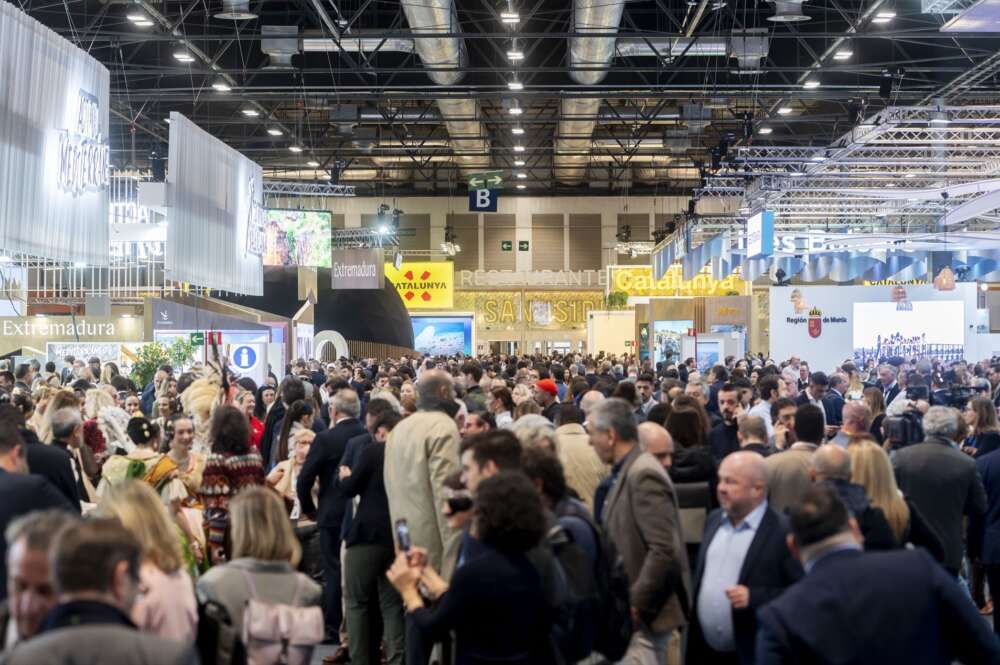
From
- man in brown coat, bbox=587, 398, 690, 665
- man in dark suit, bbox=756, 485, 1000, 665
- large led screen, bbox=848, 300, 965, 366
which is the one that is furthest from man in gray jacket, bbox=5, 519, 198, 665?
large led screen, bbox=848, 300, 965, 366

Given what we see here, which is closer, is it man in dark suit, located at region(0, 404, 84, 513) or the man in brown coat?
the man in brown coat

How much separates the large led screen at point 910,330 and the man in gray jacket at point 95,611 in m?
21.0

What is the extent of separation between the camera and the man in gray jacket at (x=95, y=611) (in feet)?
7.78

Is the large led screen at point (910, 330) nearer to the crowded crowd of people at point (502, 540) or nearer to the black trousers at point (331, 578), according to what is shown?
the crowded crowd of people at point (502, 540)

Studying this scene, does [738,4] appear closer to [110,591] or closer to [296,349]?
[296,349]

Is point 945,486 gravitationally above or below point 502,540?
below

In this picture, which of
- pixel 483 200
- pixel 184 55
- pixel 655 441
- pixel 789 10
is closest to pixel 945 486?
pixel 655 441

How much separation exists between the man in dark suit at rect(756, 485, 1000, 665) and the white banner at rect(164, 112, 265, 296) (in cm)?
1409

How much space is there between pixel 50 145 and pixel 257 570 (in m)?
9.73

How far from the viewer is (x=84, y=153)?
13.4 metres

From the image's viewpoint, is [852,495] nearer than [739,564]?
No

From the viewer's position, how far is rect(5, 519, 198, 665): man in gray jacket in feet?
7.78

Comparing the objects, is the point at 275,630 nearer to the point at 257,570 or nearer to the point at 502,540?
the point at 257,570

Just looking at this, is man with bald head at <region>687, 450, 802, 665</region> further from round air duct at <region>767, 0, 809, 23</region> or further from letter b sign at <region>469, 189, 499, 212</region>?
letter b sign at <region>469, 189, 499, 212</region>
